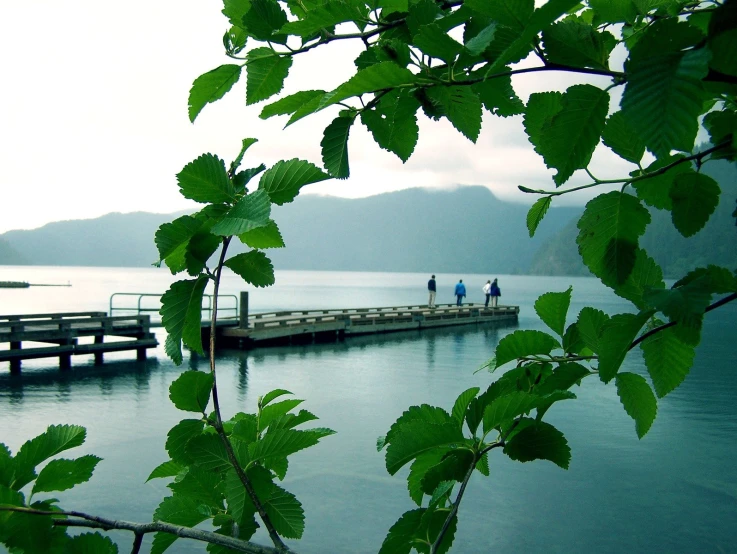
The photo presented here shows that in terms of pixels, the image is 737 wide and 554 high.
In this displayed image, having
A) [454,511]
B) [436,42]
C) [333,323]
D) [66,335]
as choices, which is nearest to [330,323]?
[333,323]

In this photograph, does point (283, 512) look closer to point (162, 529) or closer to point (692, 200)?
point (162, 529)

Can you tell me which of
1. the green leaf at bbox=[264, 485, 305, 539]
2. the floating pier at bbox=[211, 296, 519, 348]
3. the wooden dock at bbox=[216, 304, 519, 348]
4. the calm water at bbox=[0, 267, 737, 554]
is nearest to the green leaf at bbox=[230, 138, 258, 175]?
the green leaf at bbox=[264, 485, 305, 539]

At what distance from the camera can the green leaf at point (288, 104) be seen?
826 mm

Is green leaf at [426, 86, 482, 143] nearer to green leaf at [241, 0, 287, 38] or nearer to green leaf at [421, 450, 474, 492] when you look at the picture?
green leaf at [241, 0, 287, 38]

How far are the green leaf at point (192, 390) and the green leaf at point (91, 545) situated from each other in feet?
0.83

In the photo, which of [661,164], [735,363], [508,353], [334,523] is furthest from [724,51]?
[735,363]

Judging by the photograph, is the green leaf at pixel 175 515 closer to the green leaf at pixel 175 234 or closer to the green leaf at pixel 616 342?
the green leaf at pixel 175 234

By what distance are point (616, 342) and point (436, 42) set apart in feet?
1.21

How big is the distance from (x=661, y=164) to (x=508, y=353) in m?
0.33

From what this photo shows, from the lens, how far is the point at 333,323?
30359mm

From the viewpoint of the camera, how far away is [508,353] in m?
0.90

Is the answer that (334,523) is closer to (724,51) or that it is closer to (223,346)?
(724,51)

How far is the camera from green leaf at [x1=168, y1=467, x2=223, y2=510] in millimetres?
987

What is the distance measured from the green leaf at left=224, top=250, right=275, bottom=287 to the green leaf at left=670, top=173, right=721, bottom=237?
0.56 meters
